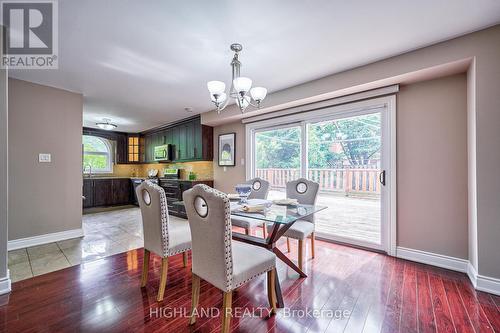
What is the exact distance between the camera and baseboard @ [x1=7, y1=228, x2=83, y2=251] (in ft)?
10.2

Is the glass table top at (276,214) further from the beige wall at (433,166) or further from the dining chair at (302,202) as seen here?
the beige wall at (433,166)

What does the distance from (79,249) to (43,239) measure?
789 mm

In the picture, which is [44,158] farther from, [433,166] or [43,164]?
[433,166]

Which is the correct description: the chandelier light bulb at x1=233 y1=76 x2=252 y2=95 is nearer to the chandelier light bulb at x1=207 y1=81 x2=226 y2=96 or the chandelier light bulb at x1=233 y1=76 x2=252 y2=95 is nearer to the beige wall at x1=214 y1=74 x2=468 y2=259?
the chandelier light bulb at x1=207 y1=81 x2=226 y2=96

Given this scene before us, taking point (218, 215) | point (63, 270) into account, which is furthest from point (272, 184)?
point (63, 270)

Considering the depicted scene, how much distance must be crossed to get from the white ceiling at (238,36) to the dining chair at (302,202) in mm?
1509

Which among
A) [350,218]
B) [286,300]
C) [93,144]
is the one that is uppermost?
[93,144]

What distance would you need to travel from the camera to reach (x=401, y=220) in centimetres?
277

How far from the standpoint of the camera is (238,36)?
2092 mm

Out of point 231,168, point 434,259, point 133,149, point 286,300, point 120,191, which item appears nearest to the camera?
point 286,300

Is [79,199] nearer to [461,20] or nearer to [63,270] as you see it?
[63,270]

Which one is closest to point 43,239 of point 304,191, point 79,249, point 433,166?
point 79,249

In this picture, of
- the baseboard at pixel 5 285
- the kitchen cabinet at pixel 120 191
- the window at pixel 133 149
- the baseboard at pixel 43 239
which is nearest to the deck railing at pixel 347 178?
the baseboard at pixel 5 285

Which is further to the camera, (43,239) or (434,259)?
(43,239)
